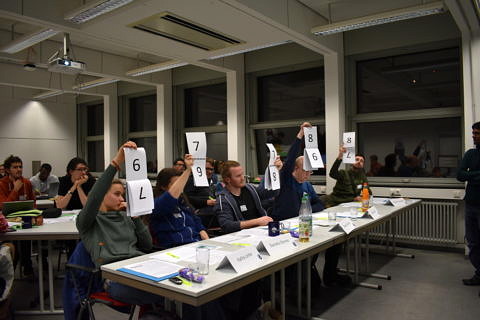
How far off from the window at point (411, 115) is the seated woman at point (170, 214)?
3.68 metres

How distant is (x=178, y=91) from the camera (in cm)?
775

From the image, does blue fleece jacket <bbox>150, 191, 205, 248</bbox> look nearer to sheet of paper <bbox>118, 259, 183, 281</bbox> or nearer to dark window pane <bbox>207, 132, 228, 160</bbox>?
sheet of paper <bbox>118, 259, 183, 281</bbox>

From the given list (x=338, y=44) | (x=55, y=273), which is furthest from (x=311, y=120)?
(x=55, y=273)

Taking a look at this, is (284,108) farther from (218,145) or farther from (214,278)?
(214,278)

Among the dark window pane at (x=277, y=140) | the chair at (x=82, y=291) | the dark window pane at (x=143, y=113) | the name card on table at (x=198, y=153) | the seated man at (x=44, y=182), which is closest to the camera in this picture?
the chair at (x=82, y=291)

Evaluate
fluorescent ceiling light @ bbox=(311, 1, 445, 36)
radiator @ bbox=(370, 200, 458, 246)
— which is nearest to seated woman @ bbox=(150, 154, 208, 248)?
fluorescent ceiling light @ bbox=(311, 1, 445, 36)

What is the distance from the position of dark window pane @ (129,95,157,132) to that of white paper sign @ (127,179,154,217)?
661cm

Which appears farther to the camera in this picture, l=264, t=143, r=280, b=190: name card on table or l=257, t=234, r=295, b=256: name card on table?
l=264, t=143, r=280, b=190: name card on table

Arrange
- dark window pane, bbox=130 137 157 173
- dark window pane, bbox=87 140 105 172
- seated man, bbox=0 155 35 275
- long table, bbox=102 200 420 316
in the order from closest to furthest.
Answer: long table, bbox=102 200 420 316, seated man, bbox=0 155 35 275, dark window pane, bbox=130 137 157 173, dark window pane, bbox=87 140 105 172

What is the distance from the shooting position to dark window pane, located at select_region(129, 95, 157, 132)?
27.7ft

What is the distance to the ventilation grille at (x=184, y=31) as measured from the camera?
412 cm

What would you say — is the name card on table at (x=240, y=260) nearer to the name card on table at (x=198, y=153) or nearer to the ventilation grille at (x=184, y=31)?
the name card on table at (x=198, y=153)

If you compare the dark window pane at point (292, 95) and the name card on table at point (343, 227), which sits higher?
the dark window pane at point (292, 95)

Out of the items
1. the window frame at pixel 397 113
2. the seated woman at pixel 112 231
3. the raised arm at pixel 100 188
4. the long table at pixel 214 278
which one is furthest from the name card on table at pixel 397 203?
the raised arm at pixel 100 188
